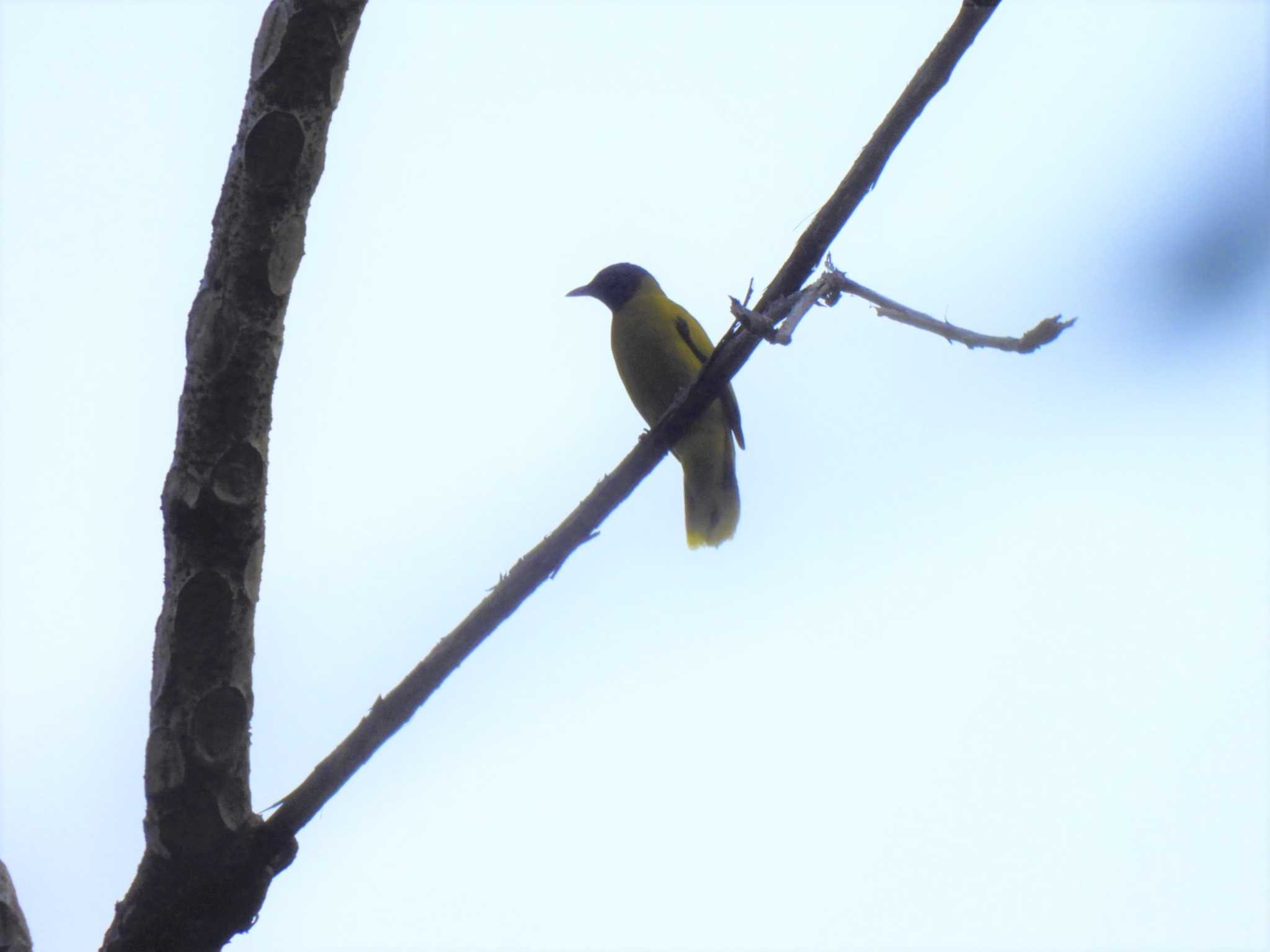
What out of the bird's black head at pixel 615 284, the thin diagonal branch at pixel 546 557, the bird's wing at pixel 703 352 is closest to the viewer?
the thin diagonal branch at pixel 546 557

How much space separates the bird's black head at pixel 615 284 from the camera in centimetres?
626

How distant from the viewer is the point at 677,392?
538cm

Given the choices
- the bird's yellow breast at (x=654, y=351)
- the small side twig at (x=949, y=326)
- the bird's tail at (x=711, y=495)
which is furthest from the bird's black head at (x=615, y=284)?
the small side twig at (x=949, y=326)

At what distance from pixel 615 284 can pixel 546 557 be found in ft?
13.2

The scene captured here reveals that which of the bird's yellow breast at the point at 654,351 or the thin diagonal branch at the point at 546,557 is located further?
the bird's yellow breast at the point at 654,351

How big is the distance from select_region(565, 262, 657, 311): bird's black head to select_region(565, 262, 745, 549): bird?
0.50m

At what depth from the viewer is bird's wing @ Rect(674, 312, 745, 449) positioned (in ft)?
17.5

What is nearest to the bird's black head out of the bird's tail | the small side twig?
the bird's tail

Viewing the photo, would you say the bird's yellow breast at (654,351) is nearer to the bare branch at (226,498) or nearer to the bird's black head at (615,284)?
the bird's black head at (615,284)

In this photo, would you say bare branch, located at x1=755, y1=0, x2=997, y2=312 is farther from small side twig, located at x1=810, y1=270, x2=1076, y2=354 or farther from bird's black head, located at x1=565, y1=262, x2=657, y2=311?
bird's black head, located at x1=565, y1=262, x2=657, y2=311

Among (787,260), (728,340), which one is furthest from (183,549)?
(787,260)

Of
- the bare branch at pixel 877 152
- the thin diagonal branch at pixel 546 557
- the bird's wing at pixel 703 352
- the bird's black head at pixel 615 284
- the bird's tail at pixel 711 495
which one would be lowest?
the thin diagonal branch at pixel 546 557

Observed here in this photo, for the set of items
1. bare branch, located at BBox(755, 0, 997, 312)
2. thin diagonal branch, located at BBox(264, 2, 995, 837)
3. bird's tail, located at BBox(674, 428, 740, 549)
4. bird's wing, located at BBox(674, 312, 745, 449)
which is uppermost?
bird's wing, located at BBox(674, 312, 745, 449)

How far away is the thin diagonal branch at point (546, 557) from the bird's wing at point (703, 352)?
2663 millimetres
